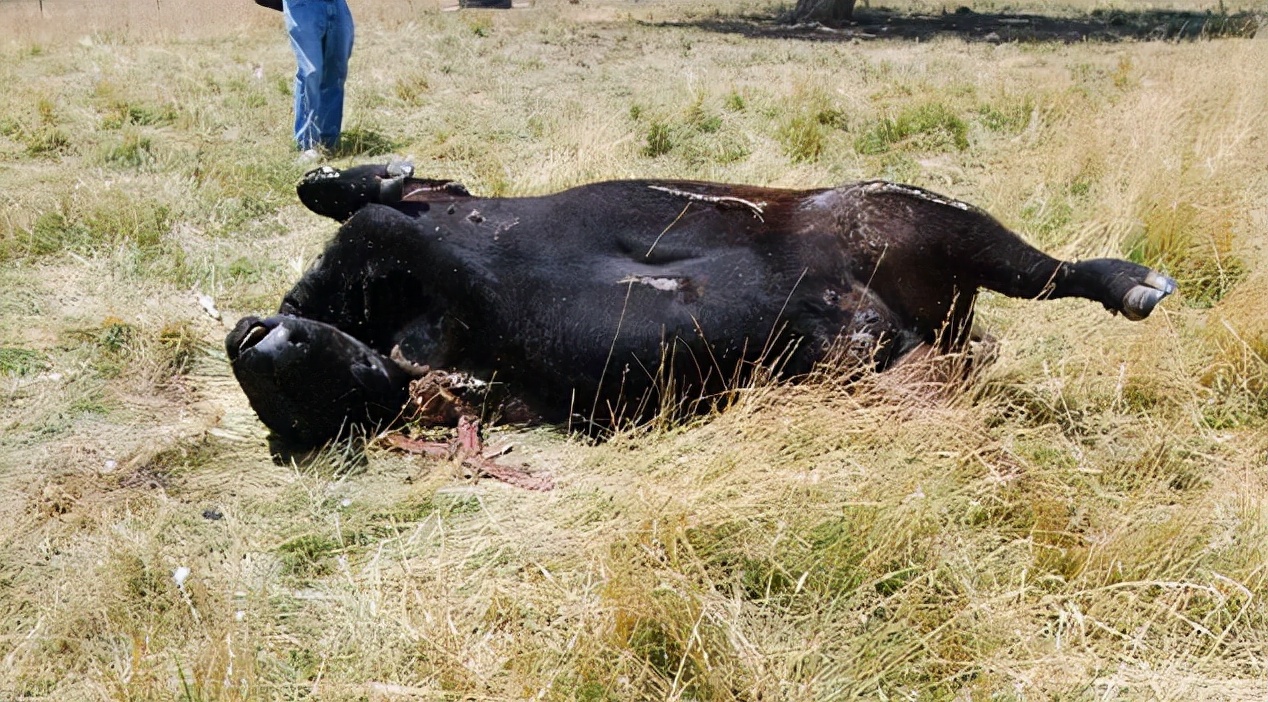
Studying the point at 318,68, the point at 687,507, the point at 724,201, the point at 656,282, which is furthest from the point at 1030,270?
the point at 318,68

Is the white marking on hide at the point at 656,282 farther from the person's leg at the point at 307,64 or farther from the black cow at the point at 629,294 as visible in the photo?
the person's leg at the point at 307,64

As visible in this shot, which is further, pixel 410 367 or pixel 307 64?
pixel 307 64

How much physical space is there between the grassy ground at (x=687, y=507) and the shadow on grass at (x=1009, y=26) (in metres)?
8.72

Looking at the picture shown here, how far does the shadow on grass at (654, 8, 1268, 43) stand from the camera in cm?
1476

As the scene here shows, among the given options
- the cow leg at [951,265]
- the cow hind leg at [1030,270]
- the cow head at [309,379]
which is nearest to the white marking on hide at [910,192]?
the cow leg at [951,265]

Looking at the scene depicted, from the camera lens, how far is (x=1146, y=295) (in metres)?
3.54

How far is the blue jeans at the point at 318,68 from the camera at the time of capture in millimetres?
8578

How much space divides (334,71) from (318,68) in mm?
283

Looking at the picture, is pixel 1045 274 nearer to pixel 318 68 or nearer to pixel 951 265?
pixel 951 265

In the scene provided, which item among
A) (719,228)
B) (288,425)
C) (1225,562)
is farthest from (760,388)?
(288,425)

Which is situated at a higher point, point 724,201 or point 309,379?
point 724,201

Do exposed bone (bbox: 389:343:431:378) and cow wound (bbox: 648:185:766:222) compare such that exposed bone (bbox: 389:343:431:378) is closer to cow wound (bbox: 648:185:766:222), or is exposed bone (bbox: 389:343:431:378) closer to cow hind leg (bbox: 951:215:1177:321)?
cow wound (bbox: 648:185:766:222)

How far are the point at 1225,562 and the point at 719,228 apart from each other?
192 cm

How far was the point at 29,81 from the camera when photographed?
426 inches
